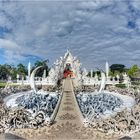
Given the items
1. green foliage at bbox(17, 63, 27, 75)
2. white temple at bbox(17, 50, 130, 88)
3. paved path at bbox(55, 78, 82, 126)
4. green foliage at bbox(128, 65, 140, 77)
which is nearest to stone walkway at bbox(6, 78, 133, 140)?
paved path at bbox(55, 78, 82, 126)

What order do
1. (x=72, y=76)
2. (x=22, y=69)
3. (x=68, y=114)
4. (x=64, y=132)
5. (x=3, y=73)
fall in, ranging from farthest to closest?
1. (x=72, y=76)
2. (x=3, y=73)
3. (x=22, y=69)
4. (x=68, y=114)
5. (x=64, y=132)

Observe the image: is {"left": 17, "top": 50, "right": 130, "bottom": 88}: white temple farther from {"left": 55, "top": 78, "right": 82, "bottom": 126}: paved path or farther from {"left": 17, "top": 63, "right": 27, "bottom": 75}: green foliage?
{"left": 55, "top": 78, "right": 82, "bottom": 126}: paved path

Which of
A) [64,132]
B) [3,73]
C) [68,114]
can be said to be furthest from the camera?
[3,73]

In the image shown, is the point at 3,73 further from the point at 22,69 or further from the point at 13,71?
the point at 22,69

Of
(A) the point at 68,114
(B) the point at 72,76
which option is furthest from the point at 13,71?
(A) the point at 68,114

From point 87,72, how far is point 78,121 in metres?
19.2

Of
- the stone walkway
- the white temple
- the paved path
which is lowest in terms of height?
the stone walkway

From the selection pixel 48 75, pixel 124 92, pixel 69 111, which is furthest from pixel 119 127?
pixel 48 75

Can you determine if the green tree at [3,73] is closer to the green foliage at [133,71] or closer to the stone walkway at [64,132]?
the green foliage at [133,71]

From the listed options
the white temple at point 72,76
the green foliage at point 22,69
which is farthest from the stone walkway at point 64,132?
the green foliage at point 22,69

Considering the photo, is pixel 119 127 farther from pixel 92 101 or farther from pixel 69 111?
pixel 92 101

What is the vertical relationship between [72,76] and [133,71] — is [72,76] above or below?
below

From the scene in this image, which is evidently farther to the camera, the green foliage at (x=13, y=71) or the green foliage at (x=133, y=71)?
the green foliage at (x=133, y=71)

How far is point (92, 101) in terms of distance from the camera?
14.2 metres
